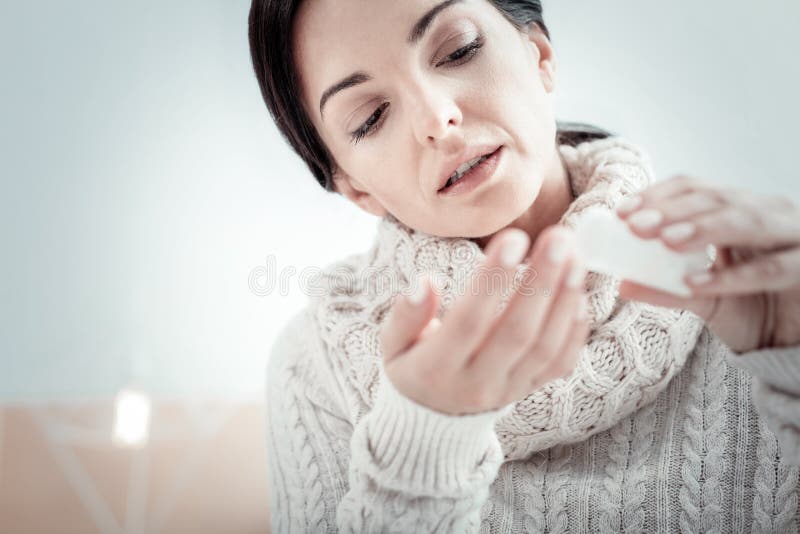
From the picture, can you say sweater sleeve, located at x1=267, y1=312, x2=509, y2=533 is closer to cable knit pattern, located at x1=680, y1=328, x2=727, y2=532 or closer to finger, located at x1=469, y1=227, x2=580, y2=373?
finger, located at x1=469, y1=227, x2=580, y2=373

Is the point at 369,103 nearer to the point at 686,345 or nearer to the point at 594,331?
the point at 594,331

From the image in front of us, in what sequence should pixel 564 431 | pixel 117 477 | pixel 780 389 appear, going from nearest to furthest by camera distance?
pixel 780 389
pixel 564 431
pixel 117 477

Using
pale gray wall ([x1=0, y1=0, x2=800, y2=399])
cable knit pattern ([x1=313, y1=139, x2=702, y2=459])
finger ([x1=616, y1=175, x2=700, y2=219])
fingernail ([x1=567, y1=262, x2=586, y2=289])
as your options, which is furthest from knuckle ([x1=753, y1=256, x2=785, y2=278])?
pale gray wall ([x1=0, y1=0, x2=800, y2=399])

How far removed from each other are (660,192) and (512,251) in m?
0.22

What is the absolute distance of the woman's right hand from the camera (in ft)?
1.94

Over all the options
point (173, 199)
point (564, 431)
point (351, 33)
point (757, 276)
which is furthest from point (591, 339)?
point (173, 199)

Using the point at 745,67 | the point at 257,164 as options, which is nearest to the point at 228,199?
the point at 257,164

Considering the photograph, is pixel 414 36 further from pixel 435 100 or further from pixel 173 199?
pixel 173 199

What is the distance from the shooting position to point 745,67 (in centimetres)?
147

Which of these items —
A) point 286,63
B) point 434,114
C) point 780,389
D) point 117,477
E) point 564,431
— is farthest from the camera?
point 117,477

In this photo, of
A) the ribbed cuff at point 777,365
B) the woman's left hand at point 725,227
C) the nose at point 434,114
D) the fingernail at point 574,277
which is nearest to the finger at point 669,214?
the woman's left hand at point 725,227

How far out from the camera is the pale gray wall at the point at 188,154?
1.49 m

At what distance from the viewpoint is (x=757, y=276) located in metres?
0.67

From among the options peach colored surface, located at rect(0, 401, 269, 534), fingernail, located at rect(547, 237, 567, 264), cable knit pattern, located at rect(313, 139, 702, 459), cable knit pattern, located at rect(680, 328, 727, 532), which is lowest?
peach colored surface, located at rect(0, 401, 269, 534)
